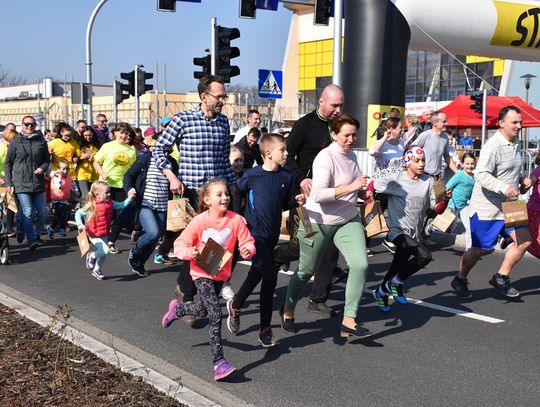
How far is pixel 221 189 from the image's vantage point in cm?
508

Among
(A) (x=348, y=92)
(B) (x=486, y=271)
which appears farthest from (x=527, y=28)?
(B) (x=486, y=271)

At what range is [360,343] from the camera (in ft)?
19.2

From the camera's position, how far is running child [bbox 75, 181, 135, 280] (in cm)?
Answer: 852

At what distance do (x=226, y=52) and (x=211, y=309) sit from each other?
34.5ft

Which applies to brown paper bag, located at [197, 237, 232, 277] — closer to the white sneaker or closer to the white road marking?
the white sneaker

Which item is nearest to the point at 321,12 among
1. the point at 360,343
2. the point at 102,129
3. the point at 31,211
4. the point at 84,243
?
the point at 102,129

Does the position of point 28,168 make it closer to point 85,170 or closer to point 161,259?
point 161,259

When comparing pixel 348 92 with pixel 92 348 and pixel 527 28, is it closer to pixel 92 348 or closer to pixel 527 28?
Result: pixel 527 28

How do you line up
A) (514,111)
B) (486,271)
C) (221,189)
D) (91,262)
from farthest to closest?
(486,271)
(91,262)
(514,111)
(221,189)

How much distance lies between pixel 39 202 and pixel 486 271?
21.1 feet

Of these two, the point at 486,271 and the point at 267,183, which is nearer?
the point at 267,183

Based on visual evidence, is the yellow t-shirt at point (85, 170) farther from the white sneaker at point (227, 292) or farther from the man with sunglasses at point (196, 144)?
the man with sunglasses at point (196, 144)

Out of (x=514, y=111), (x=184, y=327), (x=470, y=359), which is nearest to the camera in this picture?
(x=470, y=359)

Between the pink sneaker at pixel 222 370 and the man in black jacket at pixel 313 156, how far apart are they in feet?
6.02
